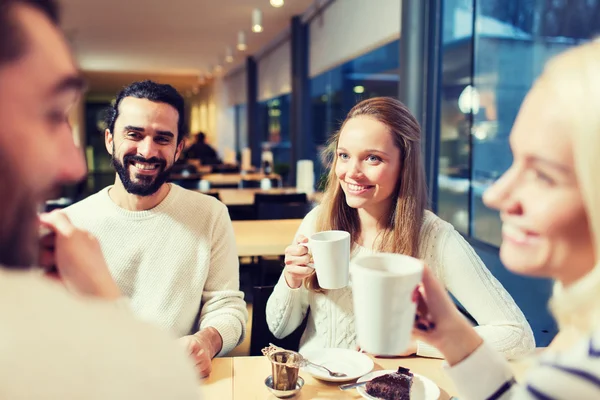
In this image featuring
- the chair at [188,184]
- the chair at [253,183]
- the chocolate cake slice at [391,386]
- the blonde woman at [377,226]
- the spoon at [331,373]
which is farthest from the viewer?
the chair at [253,183]

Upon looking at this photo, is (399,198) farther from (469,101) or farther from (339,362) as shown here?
(469,101)

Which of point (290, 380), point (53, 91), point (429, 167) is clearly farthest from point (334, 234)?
Result: point (429, 167)

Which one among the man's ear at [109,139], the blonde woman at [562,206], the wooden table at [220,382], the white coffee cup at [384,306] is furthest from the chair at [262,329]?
the blonde woman at [562,206]

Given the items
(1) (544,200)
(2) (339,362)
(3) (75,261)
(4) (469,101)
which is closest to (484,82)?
(4) (469,101)

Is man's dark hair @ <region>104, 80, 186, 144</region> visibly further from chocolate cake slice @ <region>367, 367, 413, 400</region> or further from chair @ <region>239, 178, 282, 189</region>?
chair @ <region>239, 178, 282, 189</region>

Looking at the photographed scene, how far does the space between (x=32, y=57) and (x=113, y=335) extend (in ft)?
0.83

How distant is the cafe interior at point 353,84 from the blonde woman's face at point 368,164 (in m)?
0.27

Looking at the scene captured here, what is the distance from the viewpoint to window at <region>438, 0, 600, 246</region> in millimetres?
3127

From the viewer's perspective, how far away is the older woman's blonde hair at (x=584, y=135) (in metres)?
0.57

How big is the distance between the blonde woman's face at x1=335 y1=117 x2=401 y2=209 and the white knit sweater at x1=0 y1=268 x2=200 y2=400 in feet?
4.34

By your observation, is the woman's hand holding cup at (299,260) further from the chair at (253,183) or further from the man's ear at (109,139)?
the chair at (253,183)

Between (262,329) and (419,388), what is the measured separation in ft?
2.40

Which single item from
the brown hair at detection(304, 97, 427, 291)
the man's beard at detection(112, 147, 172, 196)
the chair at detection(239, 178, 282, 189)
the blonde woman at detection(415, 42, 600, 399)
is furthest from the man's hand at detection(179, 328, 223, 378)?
the chair at detection(239, 178, 282, 189)

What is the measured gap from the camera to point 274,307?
1.74m
